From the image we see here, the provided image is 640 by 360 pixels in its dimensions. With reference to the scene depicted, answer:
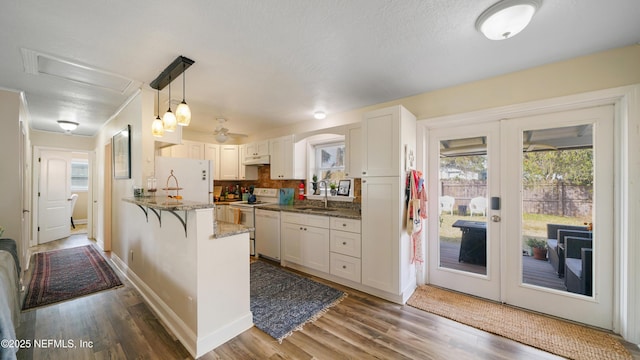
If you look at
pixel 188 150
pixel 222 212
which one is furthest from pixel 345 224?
pixel 188 150

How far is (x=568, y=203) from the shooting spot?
7.71 ft

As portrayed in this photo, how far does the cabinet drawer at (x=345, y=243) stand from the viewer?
2.99m

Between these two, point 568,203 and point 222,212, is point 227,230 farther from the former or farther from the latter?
point 568,203

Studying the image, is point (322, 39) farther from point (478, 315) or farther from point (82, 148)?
point (82, 148)

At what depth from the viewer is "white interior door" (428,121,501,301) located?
2.69 m

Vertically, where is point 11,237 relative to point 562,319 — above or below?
above

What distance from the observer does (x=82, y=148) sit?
5531 millimetres

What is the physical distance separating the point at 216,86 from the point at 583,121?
3.80m

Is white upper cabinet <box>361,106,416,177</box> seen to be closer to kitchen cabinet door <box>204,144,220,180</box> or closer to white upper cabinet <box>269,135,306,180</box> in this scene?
white upper cabinet <box>269,135,306,180</box>

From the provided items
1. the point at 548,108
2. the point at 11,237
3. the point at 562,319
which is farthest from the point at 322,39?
the point at 11,237

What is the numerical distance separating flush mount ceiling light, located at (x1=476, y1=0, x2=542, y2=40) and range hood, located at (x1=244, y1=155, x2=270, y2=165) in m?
3.86

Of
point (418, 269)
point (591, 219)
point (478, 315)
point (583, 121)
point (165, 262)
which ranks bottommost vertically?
point (478, 315)

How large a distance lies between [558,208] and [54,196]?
9.02 meters

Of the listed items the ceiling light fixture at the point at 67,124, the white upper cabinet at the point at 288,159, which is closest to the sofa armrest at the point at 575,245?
the white upper cabinet at the point at 288,159
